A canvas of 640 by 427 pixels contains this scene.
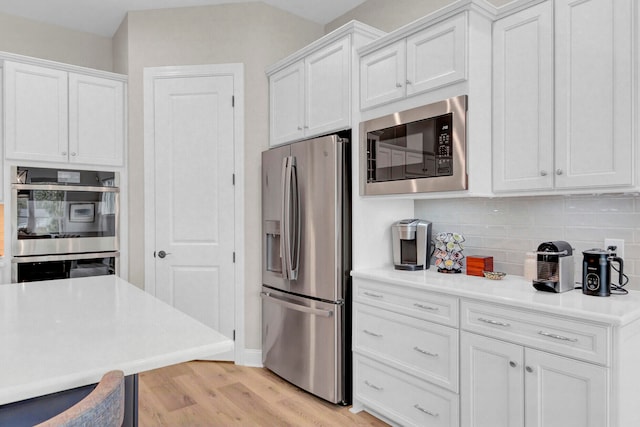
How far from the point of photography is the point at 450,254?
256 centimetres

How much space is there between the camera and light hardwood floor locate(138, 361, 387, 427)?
2.54m

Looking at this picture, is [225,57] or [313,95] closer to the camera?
[313,95]

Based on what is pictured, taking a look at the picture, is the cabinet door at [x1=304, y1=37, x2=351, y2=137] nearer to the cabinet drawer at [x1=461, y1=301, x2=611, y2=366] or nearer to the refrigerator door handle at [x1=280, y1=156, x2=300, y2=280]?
the refrigerator door handle at [x1=280, y1=156, x2=300, y2=280]

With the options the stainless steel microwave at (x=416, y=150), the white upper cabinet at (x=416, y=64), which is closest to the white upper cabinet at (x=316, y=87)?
the white upper cabinet at (x=416, y=64)

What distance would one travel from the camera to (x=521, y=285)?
7.06 feet

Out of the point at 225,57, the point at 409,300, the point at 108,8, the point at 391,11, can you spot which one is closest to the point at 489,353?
the point at 409,300

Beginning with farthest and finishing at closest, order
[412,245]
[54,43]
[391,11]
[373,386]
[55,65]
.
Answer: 1. [54,43]
2. [55,65]
3. [391,11]
4. [412,245]
5. [373,386]

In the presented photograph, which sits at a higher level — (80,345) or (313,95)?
(313,95)

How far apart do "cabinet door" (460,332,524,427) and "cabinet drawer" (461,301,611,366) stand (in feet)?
0.18

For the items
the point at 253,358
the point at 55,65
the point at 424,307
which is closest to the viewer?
the point at 424,307

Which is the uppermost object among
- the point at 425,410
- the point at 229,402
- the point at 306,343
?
the point at 306,343

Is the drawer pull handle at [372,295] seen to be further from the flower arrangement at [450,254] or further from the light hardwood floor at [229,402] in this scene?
the light hardwood floor at [229,402]

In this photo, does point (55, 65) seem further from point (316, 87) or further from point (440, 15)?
point (440, 15)

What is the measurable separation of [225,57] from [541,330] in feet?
9.92
